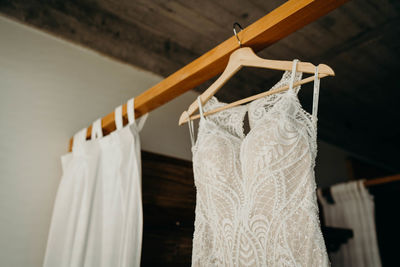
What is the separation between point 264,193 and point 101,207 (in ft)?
2.29

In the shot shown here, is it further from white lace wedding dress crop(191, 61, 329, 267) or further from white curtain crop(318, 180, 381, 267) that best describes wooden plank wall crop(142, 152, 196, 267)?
white curtain crop(318, 180, 381, 267)

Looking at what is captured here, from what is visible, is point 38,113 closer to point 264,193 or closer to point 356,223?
point 264,193

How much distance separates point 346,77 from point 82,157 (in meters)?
1.86

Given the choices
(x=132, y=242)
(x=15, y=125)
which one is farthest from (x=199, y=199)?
(x=15, y=125)

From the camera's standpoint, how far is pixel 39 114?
1476mm

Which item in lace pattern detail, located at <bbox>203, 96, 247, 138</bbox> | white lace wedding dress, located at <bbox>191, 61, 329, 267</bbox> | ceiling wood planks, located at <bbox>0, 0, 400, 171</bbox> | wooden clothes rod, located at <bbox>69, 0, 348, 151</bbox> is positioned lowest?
white lace wedding dress, located at <bbox>191, 61, 329, 267</bbox>

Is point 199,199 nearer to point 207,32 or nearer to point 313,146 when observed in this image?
point 313,146

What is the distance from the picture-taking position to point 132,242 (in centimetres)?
101

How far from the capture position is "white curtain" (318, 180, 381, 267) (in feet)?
6.92

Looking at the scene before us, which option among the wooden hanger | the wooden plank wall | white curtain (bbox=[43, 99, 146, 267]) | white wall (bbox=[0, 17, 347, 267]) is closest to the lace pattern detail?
the wooden hanger

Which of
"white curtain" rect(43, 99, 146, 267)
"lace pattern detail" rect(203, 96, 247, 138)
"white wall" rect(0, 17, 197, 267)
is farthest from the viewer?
"white wall" rect(0, 17, 197, 267)

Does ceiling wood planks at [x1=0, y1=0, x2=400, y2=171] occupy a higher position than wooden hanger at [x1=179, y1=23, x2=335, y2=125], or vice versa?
ceiling wood planks at [x1=0, y1=0, x2=400, y2=171]

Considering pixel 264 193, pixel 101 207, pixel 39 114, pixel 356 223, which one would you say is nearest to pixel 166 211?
pixel 101 207

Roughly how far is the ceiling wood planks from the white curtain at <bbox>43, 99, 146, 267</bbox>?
2.28ft
